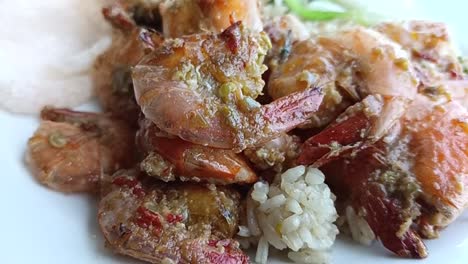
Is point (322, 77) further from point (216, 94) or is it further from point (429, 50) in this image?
point (429, 50)

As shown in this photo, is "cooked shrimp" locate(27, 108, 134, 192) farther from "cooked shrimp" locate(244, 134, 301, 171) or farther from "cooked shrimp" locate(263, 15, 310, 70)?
"cooked shrimp" locate(263, 15, 310, 70)

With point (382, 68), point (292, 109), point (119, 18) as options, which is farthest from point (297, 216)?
point (119, 18)

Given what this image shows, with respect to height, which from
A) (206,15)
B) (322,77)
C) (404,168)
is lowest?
(404,168)

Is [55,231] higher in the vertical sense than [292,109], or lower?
lower

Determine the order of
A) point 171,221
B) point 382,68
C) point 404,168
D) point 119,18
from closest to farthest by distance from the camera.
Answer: point 171,221, point 404,168, point 382,68, point 119,18

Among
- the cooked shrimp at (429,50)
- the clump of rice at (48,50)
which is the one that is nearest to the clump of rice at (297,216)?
the cooked shrimp at (429,50)

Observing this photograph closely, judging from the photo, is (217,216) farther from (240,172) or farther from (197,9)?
(197,9)

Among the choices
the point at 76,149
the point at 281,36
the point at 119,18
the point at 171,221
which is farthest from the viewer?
the point at 119,18
